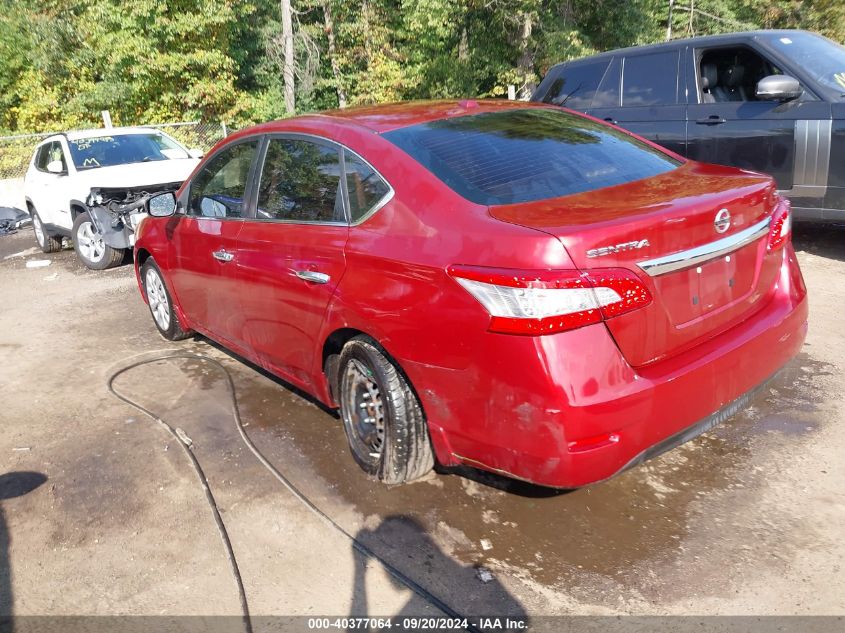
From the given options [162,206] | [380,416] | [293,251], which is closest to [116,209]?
[162,206]

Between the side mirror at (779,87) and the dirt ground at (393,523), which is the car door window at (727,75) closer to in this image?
the side mirror at (779,87)

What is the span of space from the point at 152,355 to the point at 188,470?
83.1 inches

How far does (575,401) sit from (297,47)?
1275 inches

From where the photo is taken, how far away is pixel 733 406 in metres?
2.96

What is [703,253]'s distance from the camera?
2.78m

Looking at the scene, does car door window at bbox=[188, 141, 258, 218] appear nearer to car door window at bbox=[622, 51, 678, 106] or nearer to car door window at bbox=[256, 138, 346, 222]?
car door window at bbox=[256, 138, 346, 222]

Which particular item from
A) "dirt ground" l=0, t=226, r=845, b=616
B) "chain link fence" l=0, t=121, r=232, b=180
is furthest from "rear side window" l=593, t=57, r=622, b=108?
"chain link fence" l=0, t=121, r=232, b=180

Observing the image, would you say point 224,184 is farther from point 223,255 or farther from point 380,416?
point 380,416

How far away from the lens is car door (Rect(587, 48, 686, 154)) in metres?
7.22

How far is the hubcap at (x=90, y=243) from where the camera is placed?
29.3 feet

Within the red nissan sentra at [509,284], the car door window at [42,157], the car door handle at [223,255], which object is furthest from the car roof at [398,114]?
the car door window at [42,157]

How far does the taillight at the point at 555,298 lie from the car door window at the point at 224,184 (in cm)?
210

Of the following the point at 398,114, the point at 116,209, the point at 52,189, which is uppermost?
the point at 398,114

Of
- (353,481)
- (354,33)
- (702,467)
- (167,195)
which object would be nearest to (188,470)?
(353,481)
